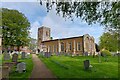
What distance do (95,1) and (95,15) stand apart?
3.38 ft

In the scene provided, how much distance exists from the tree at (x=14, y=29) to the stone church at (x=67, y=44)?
74.1 feet

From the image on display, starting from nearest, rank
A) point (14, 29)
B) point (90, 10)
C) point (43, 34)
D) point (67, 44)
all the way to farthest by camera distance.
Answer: point (90, 10) → point (14, 29) → point (67, 44) → point (43, 34)

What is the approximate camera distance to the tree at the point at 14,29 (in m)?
48.4

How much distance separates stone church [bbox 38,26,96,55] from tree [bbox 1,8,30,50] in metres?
22.6

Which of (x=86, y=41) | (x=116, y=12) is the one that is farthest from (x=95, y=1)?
(x=86, y=41)

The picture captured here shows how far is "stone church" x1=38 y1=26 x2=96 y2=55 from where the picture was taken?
72.3m

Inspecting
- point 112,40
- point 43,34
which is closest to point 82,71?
point 112,40

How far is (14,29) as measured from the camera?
49781 millimetres

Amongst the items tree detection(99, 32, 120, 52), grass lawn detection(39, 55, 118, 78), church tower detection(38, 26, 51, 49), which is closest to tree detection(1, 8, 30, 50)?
tree detection(99, 32, 120, 52)

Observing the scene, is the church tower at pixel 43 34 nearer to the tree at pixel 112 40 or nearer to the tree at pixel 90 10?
the tree at pixel 112 40

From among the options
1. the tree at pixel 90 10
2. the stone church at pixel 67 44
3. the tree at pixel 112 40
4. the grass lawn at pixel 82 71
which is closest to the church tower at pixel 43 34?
the stone church at pixel 67 44

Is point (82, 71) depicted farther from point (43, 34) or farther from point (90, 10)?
point (43, 34)

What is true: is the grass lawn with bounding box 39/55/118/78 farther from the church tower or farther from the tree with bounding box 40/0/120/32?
the church tower

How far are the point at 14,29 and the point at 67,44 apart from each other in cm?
3028
